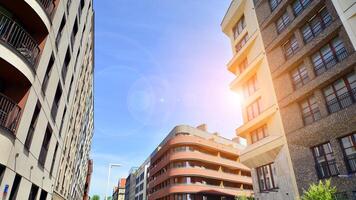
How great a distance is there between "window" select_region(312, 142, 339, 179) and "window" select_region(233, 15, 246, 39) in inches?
702

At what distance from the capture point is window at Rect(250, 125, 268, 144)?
23.6 m

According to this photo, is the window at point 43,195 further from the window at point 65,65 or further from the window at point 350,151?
the window at point 350,151

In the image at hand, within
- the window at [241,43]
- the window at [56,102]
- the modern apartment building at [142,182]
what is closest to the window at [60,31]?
the window at [56,102]

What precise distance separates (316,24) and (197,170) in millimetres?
33216

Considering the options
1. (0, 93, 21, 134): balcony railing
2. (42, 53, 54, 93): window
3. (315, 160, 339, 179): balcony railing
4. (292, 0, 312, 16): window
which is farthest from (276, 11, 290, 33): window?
(0, 93, 21, 134): balcony railing

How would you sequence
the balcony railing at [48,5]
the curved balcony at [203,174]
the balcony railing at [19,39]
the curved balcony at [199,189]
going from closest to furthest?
the balcony railing at [19,39], the balcony railing at [48,5], the curved balcony at [199,189], the curved balcony at [203,174]

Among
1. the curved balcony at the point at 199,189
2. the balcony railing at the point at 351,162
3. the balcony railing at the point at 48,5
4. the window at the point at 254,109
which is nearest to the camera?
the balcony railing at the point at 48,5

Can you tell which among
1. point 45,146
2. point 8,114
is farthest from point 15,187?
point 45,146

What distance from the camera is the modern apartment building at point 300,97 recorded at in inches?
614

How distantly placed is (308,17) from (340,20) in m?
3.38

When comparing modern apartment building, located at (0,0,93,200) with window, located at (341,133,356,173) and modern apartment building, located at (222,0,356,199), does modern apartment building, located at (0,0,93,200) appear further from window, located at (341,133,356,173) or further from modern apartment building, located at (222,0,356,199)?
window, located at (341,133,356,173)

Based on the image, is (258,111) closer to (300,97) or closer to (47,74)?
(300,97)

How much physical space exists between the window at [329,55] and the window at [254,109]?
7.10m

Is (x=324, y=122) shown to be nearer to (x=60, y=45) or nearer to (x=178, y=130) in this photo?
(x=60, y=45)
